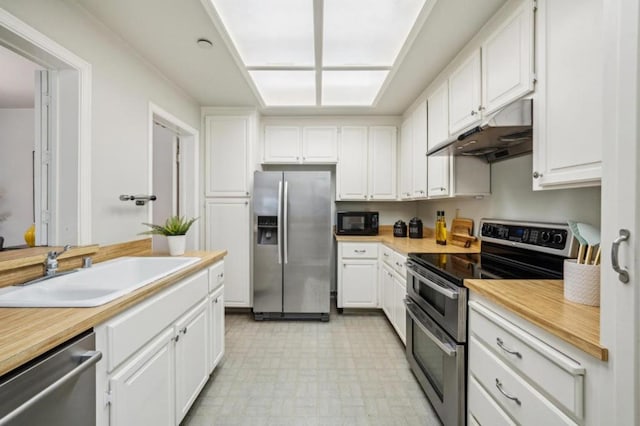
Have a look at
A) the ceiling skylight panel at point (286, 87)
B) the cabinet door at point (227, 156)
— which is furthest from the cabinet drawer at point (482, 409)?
the cabinet door at point (227, 156)

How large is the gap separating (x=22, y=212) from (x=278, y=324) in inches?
107

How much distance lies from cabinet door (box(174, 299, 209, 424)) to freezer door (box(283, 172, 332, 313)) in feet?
4.12

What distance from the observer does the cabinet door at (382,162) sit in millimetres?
3287

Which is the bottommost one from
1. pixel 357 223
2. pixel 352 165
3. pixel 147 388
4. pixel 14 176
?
pixel 147 388

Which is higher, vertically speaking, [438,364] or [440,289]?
[440,289]

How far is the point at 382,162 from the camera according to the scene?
3.29 meters

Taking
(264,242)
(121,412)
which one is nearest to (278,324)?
(264,242)

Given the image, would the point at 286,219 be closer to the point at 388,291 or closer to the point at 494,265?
the point at 388,291

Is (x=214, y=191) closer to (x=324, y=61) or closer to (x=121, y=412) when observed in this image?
(x=324, y=61)

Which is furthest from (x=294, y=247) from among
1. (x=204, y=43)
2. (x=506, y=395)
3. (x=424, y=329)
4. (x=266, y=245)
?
(x=506, y=395)

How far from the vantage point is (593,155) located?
3.13 ft

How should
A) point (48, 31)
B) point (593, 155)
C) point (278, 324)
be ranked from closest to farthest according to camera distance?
point (593, 155)
point (48, 31)
point (278, 324)

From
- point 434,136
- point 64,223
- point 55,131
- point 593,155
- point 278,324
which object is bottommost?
point 278,324

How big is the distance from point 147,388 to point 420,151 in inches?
107
